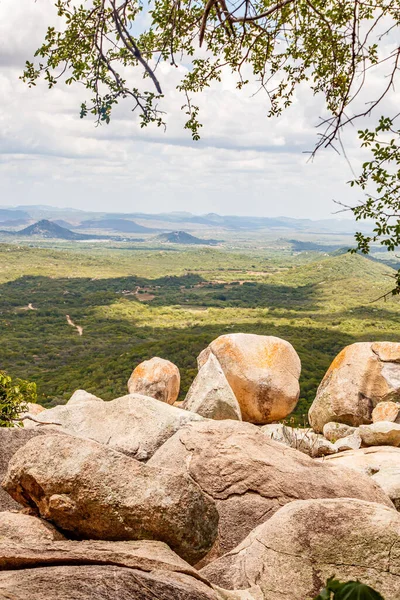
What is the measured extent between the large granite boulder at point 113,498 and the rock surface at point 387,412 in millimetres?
13732

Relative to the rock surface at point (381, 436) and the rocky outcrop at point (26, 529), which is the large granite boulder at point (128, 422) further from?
the rock surface at point (381, 436)

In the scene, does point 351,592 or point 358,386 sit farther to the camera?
point 358,386

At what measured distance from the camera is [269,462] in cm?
955

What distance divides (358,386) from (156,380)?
310 inches

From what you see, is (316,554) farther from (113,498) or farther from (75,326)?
(75,326)

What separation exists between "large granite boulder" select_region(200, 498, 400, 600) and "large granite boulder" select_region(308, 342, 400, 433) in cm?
1368

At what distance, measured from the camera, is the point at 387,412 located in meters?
19.1

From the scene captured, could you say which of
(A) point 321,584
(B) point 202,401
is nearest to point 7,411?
(B) point 202,401

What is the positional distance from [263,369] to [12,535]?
14632mm

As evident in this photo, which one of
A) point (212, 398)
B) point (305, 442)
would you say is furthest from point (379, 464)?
point (212, 398)

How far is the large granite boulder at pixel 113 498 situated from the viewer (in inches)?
250

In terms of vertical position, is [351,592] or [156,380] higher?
[351,592]

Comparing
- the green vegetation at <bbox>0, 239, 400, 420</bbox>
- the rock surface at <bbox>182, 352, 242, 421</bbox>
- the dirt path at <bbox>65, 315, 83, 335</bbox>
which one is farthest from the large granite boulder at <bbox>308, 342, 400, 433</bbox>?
the dirt path at <bbox>65, 315, 83, 335</bbox>

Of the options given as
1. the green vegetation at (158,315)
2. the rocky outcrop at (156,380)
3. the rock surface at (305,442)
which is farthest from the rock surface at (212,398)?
the green vegetation at (158,315)
